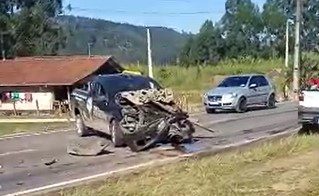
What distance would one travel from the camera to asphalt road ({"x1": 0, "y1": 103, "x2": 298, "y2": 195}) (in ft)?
42.7

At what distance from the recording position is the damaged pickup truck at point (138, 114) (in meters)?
16.7

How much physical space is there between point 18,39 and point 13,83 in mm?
26881

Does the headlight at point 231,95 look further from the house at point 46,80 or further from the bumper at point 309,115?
the house at point 46,80

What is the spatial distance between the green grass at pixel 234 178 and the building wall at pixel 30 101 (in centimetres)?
3911

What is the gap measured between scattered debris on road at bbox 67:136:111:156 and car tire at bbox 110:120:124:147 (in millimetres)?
259

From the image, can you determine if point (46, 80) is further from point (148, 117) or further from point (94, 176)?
point (94, 176)

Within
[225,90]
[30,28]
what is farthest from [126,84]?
[30,28]

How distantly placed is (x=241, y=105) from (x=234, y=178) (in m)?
18.4

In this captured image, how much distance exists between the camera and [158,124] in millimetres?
16797

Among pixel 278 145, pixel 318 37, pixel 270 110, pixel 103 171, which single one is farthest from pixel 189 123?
pixel 318 37

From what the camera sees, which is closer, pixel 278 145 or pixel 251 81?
pixel 278 145

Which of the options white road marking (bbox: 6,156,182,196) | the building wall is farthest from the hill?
white road marking (bbox: 6,156,182,196)

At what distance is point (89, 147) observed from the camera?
16.8 meters

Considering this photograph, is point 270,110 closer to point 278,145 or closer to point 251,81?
point 251,81
